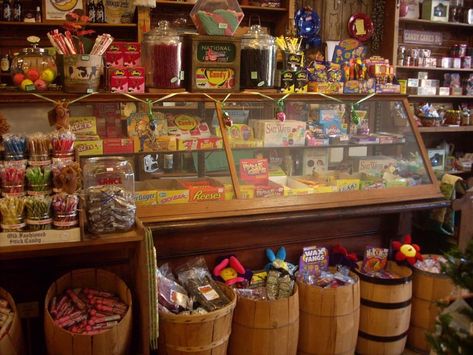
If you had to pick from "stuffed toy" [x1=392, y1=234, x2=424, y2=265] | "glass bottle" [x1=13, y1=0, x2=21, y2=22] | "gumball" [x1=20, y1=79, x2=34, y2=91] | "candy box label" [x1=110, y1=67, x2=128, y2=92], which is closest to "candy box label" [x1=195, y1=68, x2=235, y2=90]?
"candy box label" [x1=110, y1=67, x2=128, y2=92]

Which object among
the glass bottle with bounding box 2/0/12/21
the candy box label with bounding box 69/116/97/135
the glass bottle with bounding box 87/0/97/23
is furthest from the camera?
the glass bottle with bounding box 87/0/97/23

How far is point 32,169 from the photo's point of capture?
81.5 inches

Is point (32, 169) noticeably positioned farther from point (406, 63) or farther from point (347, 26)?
point (406, 63)

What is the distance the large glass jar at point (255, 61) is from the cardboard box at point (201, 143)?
1.31 ft

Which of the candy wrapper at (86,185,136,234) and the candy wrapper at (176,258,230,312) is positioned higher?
the candy wrapper at (86,185,136,234)

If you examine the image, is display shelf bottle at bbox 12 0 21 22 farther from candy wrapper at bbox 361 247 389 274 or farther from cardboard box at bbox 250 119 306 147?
candy wrapper at bbox 361 247 389 274

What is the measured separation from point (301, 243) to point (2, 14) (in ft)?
12.0

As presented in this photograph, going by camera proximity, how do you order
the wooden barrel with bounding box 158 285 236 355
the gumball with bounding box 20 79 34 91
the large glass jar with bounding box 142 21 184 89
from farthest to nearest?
the large glass jar with bounding box 142 21 184 89 → the gumball with bounding box 20 79 34 91 → the wooden barrel with bounding box 158 285 236 355

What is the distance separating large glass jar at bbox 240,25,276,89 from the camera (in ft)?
9.97

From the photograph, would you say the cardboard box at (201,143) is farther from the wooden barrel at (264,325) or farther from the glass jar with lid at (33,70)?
the wooden barrel at (264,325)

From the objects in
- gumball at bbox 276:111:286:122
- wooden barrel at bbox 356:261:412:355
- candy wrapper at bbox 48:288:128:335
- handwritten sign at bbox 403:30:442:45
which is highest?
handwritten sign at bbox 403:30:442:45

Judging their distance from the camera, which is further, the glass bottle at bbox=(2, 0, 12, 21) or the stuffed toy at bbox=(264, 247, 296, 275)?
the glass bottle at bbox=(2, 0, 12, 21)

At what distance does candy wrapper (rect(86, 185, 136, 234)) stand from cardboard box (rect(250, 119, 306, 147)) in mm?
1157

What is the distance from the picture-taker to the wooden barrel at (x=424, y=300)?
3059mm
